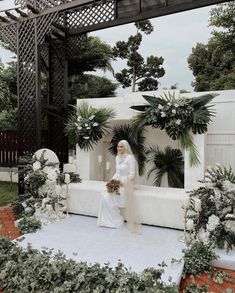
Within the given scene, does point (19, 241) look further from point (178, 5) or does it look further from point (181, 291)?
point (178, 5)

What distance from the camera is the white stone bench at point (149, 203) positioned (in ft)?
15.8

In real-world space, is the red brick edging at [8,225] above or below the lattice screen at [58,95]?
below

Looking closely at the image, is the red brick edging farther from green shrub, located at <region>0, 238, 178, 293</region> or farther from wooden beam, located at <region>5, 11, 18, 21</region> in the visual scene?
wooden beam, located at <region>5, 11, 18, 21</region>

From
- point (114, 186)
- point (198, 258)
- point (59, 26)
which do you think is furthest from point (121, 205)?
point (59, 26)

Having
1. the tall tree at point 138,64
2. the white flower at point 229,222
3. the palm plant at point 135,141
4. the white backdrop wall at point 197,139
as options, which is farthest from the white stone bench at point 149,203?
the tall tree at point 138,64

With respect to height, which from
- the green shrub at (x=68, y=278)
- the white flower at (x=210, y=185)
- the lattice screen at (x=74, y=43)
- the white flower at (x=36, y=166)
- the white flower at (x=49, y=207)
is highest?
the lattice screen at (x=74, y=43)

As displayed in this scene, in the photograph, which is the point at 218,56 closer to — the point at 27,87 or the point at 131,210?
the point at 27,87

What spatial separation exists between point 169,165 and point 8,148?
16.6ft

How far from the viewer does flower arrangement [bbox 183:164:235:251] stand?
3.86 m

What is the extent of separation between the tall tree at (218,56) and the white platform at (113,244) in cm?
904

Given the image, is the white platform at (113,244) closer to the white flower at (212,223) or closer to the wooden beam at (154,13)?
the white flower at (212,223)

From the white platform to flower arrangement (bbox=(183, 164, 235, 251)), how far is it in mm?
414

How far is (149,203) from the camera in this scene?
5.03m

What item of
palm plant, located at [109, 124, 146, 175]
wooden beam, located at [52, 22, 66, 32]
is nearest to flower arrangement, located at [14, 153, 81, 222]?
palm plant, located at [109, 124, 146, 175]
